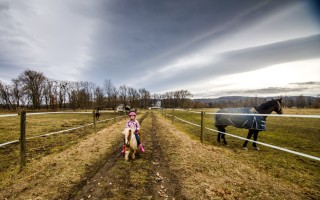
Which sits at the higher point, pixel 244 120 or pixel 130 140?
pixel 244 120

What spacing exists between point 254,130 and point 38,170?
9095mm

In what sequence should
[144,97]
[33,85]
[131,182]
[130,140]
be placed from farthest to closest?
[144,97]
[33,85]
[130,140]
[131,182]

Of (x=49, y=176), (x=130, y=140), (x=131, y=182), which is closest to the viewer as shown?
(x=131, y=182)

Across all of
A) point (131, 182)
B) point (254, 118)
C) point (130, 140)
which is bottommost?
point (131, 182)

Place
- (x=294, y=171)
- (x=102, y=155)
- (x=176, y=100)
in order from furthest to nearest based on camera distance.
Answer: (x=176, y=100), (x=102, y=155), (x=294, y=171)

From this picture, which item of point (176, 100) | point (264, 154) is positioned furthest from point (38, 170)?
point (176, 100)

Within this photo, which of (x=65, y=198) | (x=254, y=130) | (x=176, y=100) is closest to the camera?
(x=65, y=198)

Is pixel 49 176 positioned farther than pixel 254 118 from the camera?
No

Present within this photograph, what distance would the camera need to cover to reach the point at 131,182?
436cm

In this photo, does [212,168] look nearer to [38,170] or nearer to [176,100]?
[38,170]

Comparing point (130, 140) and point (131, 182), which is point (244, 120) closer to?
point (130, 140)

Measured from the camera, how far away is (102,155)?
6.65m

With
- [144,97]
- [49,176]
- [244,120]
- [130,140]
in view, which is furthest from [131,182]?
[144,97]

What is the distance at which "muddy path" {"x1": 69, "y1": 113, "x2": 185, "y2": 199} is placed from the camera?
12.3 ft
